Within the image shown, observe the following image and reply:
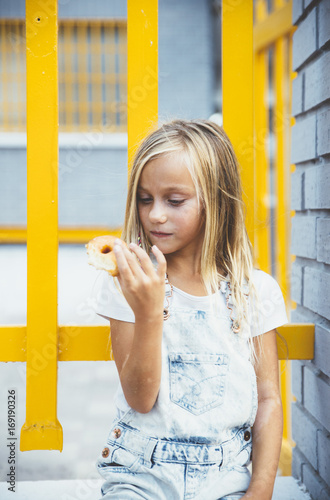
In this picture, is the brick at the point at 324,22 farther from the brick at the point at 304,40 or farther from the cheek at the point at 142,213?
the cheek at the point at 142,213

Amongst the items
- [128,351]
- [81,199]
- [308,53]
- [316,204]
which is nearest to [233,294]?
[128,351]

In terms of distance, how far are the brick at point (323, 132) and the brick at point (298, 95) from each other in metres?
0.15

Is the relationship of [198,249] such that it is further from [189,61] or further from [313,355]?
[189,61]

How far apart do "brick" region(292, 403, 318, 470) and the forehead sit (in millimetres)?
785

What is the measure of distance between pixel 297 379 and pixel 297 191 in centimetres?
56

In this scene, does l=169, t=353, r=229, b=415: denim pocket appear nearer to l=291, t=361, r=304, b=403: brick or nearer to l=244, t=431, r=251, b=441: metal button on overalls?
l=244, t=431, r=251, b=441: metal button on overalls

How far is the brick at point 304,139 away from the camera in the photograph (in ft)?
5.06

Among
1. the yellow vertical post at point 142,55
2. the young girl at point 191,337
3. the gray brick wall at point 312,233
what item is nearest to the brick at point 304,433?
the gray brick wall at point 312,233

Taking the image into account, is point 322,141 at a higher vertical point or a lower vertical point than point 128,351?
higher

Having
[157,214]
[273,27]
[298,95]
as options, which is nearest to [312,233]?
[298,95]

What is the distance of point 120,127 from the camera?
8.01 m

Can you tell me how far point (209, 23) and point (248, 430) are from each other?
8029 mm

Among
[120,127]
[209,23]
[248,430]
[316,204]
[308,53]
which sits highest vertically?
[209,23]

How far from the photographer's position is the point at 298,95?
1.67m
